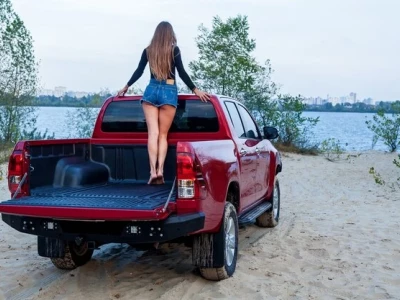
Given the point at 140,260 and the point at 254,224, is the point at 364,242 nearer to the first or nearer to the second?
the point at 254,224

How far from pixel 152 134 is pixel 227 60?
14627 mm

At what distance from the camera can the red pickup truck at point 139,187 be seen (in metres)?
4.45

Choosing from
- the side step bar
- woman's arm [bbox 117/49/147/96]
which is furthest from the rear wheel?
woman's arm [bbox 117/49/147/96]

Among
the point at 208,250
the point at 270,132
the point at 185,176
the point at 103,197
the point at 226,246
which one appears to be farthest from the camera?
the point at 270,132

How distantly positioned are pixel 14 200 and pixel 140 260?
1.84 m

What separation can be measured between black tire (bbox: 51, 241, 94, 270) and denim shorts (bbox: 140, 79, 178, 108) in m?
1.74

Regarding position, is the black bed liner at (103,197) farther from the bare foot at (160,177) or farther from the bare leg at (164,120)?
the bare leg at (164,120)

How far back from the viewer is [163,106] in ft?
18.9

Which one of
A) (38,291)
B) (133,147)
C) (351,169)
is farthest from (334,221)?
(351,169)

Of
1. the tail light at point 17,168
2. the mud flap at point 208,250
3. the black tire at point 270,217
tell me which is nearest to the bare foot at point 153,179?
the mud flap at point 208,250

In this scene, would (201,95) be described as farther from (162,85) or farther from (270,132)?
(270,132)

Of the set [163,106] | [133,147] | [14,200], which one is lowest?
[14,200]

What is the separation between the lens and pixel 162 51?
224 inches

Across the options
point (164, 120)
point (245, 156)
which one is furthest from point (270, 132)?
point (164, 120)
